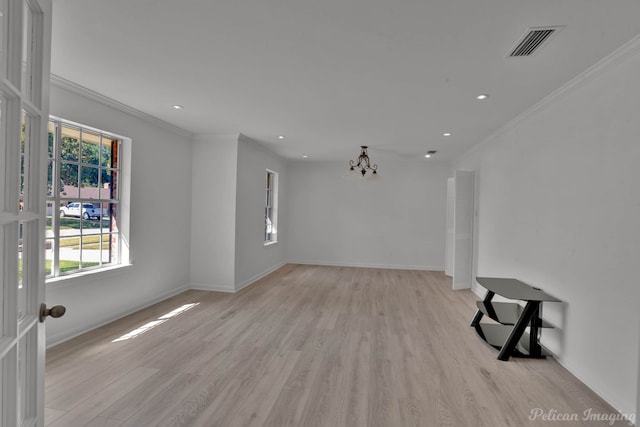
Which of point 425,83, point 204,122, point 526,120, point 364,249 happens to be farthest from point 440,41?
point 364,249

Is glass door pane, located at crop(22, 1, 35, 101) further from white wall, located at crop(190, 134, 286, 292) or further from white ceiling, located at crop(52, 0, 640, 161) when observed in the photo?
white wall, located at crop(190, 134, 286, 292)

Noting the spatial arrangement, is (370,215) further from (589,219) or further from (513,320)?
→ (589,219)

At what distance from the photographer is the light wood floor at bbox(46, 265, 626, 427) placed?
2037mm

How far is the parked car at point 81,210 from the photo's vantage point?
312cm

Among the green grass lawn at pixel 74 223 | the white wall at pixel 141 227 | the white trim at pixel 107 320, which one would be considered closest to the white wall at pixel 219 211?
the white wall at pixel 141 227

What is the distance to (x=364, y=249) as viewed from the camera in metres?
7.62

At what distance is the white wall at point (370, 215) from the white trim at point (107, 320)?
3.57m

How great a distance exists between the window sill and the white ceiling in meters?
1.56

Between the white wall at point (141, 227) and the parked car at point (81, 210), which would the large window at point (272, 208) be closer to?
the white wall at point (141, 227)

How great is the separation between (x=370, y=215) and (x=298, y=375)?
212 inches

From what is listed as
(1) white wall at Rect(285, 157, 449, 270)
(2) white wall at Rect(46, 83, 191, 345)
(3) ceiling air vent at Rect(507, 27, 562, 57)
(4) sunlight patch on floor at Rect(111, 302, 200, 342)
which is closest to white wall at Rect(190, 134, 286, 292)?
(2) white wall at Rect(46, 83, 191, 345)

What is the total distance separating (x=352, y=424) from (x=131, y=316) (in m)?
3.11

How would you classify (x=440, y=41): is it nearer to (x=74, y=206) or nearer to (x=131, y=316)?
(x=74, y=206)

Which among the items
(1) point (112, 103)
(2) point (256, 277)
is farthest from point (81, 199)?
(2) point (256, 277)
